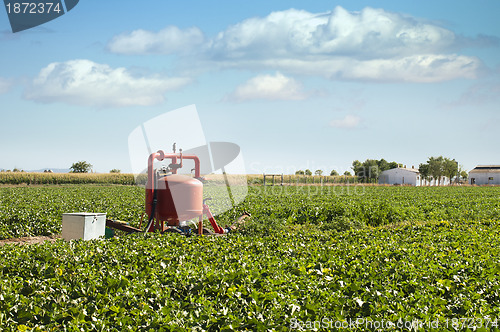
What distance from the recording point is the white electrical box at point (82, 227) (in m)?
10.1

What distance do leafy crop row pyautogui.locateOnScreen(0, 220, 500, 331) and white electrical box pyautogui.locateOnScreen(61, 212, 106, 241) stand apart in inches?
39.1

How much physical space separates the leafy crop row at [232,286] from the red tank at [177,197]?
165cm

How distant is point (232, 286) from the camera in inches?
237

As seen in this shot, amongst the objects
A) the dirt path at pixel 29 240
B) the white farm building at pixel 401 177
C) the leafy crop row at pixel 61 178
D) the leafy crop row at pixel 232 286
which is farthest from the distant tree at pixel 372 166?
the leafy crop row at pixel 232 286

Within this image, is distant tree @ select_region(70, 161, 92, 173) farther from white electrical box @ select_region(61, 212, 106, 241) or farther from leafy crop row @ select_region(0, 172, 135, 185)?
white electrical box @ select_region(61, 212, 106, 241)

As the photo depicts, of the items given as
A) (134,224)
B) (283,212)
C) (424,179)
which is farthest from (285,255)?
(424,179)

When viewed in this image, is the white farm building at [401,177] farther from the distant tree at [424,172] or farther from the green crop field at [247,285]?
the green crop field at [247,285]

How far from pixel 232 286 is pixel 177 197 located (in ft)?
16.2

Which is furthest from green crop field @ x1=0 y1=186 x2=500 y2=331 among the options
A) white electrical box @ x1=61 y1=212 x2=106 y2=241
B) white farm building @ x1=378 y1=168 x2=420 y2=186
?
white farm building @ x1=378 y1=168 x2=420 y2=186

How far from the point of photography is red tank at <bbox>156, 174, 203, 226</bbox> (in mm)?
10641

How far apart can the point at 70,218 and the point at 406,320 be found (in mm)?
7722

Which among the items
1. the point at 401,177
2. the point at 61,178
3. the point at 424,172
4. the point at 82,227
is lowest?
the point at 82,227

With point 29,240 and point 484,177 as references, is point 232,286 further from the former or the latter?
point 484,177

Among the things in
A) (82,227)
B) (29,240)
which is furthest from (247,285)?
(29,240)
